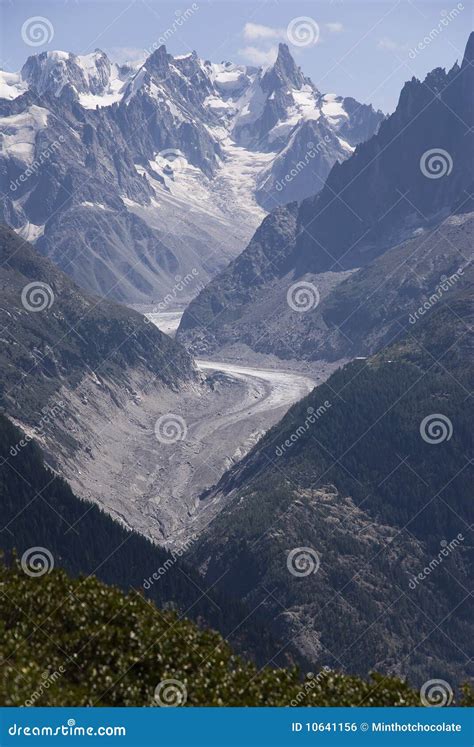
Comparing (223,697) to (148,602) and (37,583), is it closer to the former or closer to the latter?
(148,602)

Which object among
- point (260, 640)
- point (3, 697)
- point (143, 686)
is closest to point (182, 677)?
point (143, 686)
